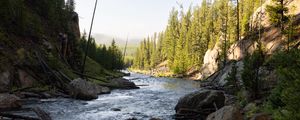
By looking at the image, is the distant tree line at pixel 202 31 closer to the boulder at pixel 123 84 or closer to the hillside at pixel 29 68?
the boulder at pixel 123 84

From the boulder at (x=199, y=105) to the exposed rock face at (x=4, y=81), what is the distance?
15.4 meters

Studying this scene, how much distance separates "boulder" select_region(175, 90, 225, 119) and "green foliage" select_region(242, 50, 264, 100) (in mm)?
2304

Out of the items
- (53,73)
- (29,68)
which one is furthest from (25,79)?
(53,73)

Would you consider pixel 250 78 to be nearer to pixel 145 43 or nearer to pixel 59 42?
pixel 59 42

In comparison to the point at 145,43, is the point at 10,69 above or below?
below

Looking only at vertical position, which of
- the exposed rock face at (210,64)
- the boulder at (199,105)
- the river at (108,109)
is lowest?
the river at (108,109)

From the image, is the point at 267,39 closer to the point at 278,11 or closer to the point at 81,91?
the point at 278,11

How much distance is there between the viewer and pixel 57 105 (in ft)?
86.9

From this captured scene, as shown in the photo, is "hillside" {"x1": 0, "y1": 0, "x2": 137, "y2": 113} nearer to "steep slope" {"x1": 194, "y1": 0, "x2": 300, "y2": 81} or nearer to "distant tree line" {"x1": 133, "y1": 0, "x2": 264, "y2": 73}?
"steep slope" {"x1": 194, "y1": 0, "x2": 300, "y2": 81}

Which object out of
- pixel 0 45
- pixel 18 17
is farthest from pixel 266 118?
pixel 18 17

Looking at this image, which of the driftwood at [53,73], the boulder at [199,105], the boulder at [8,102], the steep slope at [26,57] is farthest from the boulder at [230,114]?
the driftwood at [53,73]

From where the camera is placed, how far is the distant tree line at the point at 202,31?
282ft

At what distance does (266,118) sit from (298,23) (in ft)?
140

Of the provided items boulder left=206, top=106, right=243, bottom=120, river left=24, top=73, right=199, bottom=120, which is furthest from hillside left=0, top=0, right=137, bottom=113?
boulder left=206, top=106, right=243, bottom=120
